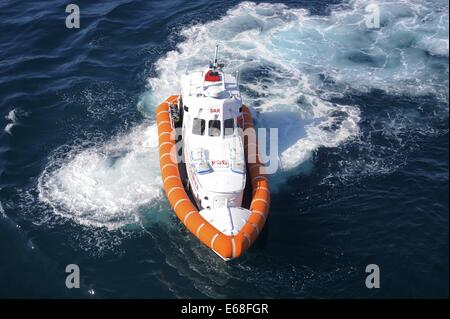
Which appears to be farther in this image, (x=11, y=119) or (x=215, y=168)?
(x=11, y=119)

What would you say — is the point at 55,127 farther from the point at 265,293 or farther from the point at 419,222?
the point at 419,222

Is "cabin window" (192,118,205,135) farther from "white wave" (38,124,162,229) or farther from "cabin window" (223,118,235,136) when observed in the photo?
"white wave" (38,124,162,229)

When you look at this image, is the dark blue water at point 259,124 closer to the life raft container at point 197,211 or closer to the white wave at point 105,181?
the white wave at point 105,181

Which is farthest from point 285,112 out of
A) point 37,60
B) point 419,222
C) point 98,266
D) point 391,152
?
point 37,60

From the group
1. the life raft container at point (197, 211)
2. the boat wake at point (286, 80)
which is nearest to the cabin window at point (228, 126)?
the life raft container at point (197, 211)

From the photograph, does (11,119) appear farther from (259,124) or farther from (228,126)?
(259,124)

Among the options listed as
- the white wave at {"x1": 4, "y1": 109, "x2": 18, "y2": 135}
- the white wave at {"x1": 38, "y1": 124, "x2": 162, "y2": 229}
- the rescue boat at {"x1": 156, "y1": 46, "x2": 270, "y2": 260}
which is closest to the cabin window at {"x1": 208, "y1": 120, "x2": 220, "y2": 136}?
the rescue boat at {"x1": 156, "y1": 46, "x2": 270, "y2": 260}

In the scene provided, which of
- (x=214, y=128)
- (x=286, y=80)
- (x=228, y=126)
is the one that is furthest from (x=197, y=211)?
(x=286, y=80)
